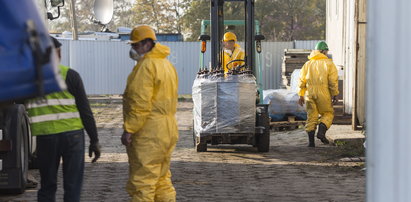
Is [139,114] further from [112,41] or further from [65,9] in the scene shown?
[65,9]

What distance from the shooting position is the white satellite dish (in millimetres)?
38344

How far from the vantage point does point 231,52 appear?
17.4 m

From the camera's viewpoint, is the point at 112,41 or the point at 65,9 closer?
the point at 112,41

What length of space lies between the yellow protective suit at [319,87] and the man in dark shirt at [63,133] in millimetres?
9550

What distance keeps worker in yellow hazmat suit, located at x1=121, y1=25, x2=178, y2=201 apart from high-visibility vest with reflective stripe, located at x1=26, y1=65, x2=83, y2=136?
640 millimetres

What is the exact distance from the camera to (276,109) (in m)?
21.5

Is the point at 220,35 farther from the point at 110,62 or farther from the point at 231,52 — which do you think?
the point at 110,62

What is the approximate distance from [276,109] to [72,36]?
2516 centimetres

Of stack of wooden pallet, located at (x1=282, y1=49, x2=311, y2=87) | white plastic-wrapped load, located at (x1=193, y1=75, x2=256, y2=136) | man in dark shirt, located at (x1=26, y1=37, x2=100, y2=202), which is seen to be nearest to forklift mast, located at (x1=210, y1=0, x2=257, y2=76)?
white plastic-wrapped load, located at (x1=193, y1=75, x2=256, y2=136)

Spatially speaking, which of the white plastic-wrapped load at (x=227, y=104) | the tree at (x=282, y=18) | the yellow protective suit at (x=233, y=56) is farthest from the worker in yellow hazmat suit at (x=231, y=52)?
the tree at (x=282, y=18)

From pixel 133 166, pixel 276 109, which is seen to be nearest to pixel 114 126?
pixel 276 109

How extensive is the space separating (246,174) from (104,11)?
2613cm

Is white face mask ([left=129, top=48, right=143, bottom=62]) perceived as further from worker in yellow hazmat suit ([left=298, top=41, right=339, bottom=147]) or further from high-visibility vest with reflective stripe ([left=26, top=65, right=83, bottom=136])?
worker in yellow hazmat suit ([left=298, top=41, right=339, bottom=147])

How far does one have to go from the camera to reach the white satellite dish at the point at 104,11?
1510 inches
